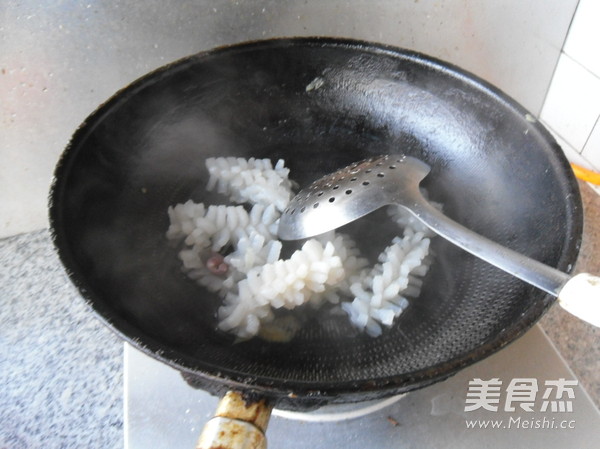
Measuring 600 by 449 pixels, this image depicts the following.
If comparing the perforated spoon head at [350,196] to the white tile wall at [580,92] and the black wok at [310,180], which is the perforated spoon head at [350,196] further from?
the white tile wall at [580,92]

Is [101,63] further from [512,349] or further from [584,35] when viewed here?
[584,35]

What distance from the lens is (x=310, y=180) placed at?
2.51 ft

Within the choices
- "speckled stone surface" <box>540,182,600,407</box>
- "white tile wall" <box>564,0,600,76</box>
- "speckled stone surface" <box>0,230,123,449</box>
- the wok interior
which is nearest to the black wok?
the wok interior

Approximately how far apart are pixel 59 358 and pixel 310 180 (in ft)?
1.43

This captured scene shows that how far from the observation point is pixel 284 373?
530mm

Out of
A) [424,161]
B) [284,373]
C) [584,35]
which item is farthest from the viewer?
[584,35]

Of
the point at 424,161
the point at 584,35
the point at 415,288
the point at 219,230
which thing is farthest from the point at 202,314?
the point at 584,35

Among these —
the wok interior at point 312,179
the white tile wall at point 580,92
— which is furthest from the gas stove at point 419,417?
the white tile wall at point 580,92

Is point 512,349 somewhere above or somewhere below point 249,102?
below

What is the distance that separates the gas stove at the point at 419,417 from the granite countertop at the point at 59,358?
0.10 meters

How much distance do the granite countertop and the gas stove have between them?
10 cm

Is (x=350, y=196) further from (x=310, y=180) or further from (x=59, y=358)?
(x=59, y=358)

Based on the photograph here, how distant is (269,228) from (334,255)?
0.10 meters

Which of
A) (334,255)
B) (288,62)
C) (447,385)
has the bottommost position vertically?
(447,385)
